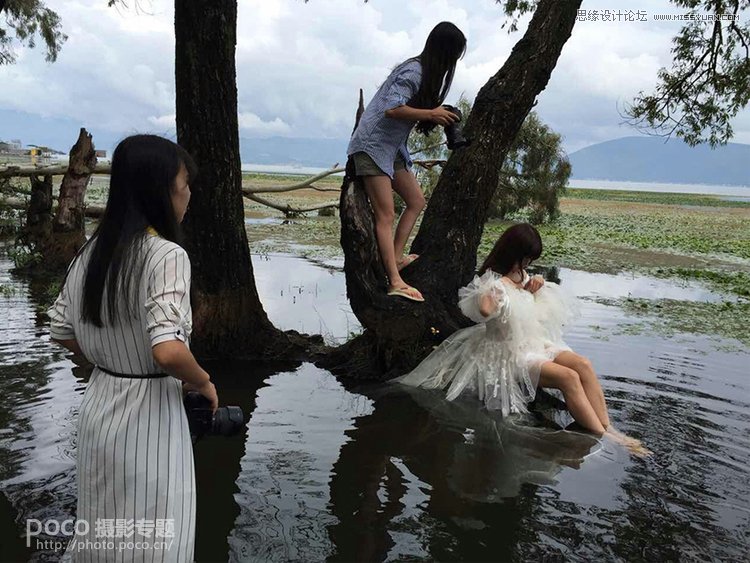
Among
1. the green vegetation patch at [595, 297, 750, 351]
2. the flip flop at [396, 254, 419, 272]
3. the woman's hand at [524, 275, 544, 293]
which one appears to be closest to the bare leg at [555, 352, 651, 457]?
the woman's hand at [524, 275, 544, 293]

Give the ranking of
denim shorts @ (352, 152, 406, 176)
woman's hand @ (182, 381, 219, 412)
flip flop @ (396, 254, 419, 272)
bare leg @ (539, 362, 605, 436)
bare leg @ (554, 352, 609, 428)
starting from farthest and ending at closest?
flip flop @ (396, 254, 419, 272) → denim shorts @ (352, 152, 406, 176) → bare leg @ (554, 352, 609, 428) → bare leg @ (539, 362, 605, 436) → woman's hand @ (182, 381, 219, 412)

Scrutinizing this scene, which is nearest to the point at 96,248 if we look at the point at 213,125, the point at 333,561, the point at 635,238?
the point at 333,561

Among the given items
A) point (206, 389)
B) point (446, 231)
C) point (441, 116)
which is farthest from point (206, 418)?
point (446, 231)

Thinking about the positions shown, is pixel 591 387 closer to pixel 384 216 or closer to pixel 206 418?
pixel 384 216

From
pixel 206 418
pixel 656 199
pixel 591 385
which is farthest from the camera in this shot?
pixel 656 199

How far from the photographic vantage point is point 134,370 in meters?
2.05

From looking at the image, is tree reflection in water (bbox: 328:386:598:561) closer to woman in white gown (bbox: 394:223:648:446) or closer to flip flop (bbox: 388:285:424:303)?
woman in white gown (bbox: 394:223:648:446)

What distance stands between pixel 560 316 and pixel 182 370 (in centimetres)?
348

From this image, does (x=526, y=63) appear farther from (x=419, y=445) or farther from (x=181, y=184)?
(x=181, y=184)

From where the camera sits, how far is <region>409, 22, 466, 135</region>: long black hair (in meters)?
4.74

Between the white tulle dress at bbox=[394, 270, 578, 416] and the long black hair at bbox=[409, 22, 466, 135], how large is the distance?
133 cm

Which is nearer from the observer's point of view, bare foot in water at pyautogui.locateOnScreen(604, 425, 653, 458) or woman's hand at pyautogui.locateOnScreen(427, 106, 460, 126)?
bare foot in water at pyautogui.locateOnScreen(604, 425, 653, 458)

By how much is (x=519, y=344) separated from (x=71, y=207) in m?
7.87

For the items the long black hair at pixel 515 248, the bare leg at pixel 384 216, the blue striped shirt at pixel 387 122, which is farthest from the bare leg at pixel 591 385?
the blue striped shirt at pixel 387 122
